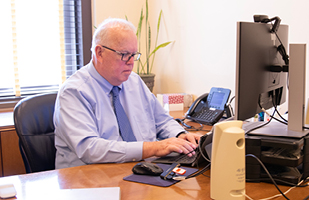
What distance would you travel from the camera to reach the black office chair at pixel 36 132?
1658mm

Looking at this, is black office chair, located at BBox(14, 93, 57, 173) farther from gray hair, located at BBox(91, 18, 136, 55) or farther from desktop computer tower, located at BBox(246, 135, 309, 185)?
desktop computer tower, located at BBox(246, 135, 309, 185)

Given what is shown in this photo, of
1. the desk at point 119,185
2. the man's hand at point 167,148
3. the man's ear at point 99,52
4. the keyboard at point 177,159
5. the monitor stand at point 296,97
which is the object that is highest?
the man's ear at point 99,52

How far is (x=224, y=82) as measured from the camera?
8.29 ft

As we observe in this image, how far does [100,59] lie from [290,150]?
101 centimetres

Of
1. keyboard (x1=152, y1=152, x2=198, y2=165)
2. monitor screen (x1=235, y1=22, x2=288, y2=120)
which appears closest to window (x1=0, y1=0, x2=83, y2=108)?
keyboard (x1=152, y1=152, x2=198, y2=165)

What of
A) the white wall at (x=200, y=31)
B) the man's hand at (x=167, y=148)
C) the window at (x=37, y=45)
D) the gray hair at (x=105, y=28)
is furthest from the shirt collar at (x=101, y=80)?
the window at (x=37, y=45)

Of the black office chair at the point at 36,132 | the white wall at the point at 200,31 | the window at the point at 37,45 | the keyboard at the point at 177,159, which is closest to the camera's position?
the keyboard at the point at 177,159

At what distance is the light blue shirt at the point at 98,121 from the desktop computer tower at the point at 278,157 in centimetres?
50

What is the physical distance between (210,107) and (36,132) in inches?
44.7

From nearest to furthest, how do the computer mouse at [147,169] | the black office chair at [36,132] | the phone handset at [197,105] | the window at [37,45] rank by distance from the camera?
the computer mouse at [147,169] < the black office chair at [36,132] < the phone handset at [197,105] < the window at [37,45]

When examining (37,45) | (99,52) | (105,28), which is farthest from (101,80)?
(37,45)

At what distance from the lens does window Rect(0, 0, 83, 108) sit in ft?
9.10

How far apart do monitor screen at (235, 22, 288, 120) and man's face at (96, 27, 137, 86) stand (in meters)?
0.68

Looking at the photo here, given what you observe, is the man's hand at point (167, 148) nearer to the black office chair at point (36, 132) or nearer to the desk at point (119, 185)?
the desk at point (119, 185)
